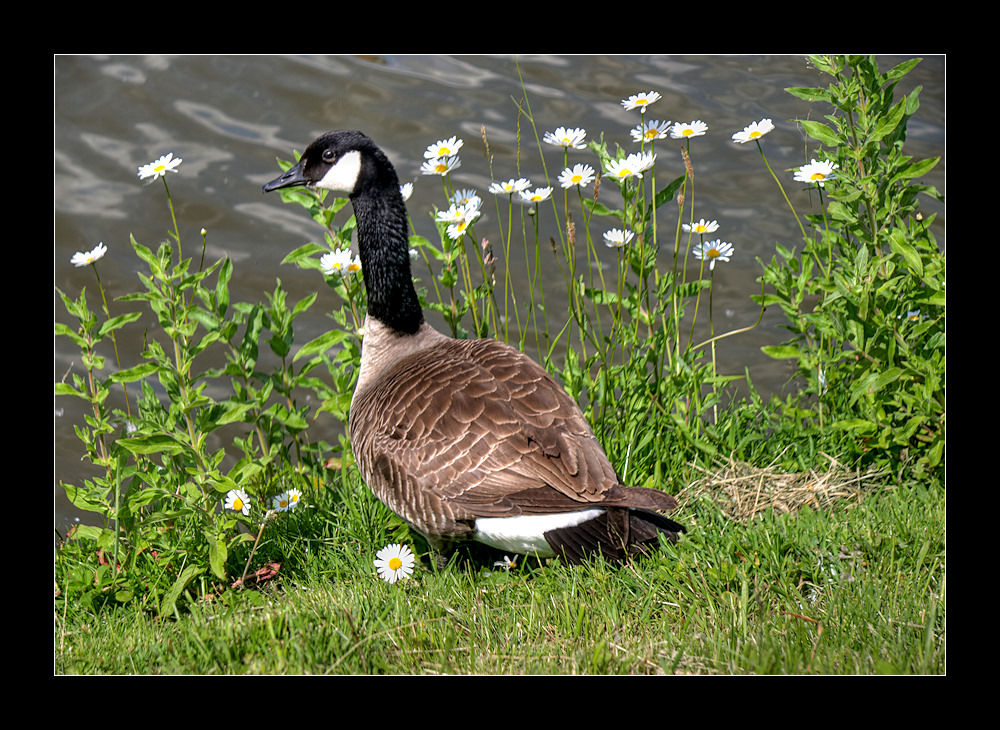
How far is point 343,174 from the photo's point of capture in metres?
4.75

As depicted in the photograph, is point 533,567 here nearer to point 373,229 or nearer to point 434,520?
point 434,520

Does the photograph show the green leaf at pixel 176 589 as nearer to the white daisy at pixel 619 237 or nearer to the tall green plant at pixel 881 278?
the white daisy at pixel 619 237

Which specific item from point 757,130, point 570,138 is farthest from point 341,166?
point 757,130

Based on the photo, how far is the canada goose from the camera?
365 cm

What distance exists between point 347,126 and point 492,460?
6853 mm

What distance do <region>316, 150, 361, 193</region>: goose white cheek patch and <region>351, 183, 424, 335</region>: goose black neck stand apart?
93 mm

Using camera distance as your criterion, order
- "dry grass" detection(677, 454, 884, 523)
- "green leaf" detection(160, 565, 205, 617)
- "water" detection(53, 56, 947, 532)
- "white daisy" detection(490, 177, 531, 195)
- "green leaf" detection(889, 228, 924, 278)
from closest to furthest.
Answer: "green leaf" detection(160, 565, 205, 617) → "green leaf" detection(889, 228, 924, 278) → "dry grass" detection(677, 454, 884, 523) → "white daisy" detection(490, 177, 531, 195) → "water" detection(53, 56, 947, 532)

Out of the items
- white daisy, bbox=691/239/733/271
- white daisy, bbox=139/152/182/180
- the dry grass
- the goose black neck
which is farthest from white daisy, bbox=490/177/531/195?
the dry grass

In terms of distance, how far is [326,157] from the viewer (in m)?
4.73

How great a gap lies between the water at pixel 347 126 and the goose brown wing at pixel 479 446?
3.78 m

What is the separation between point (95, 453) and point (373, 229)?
6.51 feet

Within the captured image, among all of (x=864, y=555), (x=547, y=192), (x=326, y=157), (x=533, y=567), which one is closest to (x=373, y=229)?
(x=326, y=157)

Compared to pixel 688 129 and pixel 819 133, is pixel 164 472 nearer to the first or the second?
pixel 688 129

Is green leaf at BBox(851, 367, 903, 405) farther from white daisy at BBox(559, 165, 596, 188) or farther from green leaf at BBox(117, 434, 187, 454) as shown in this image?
green leaf at BBox(117, 434, 187, 454)
